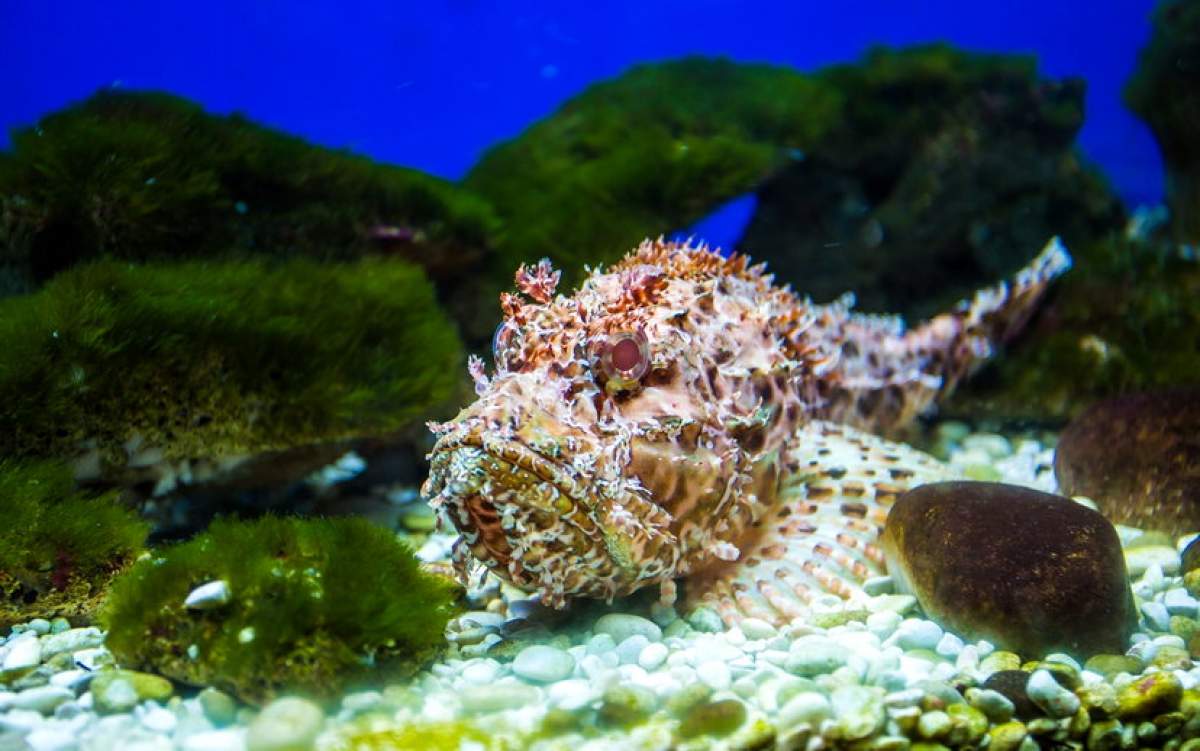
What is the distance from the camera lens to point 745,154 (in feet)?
27.3

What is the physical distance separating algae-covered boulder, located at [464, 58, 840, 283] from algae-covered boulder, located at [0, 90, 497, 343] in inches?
29.7

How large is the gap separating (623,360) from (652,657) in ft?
4.22

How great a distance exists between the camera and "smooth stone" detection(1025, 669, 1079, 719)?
3027mm

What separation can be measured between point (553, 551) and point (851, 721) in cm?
135

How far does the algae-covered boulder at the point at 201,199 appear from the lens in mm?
5961

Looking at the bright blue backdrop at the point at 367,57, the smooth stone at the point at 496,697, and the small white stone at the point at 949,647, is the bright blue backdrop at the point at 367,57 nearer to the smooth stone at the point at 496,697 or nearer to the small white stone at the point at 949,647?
the smooth stone at the point at 496,697

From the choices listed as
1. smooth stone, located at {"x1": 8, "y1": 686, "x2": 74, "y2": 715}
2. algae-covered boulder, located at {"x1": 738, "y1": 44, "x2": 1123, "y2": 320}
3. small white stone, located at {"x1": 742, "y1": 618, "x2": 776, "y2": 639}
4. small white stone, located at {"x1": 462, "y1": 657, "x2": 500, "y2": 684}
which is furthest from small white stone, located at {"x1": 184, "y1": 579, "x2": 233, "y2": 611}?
algae-covered boulder, located at {"x1": 738, "y1": 44, "x2": 1123, "y2": 320}

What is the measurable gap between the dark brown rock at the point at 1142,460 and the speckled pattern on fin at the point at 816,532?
100cm

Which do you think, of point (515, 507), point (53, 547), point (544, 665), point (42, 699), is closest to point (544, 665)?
point (544, 665)

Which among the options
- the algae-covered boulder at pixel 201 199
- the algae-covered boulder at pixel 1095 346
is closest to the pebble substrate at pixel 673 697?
the algae-covered boulder at pixel 201 199

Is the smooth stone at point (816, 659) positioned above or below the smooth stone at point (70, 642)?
above

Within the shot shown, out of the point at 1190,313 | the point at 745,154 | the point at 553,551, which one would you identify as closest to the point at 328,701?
the point at 553,551

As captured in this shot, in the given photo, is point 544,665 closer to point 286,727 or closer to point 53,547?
point 286,727

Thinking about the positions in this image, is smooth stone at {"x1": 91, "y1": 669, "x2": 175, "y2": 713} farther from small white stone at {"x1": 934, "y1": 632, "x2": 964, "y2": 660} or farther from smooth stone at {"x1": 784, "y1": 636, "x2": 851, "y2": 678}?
small white stone at {"x1": 934, "y1": 632, "x2": 964, "y2": 660}
